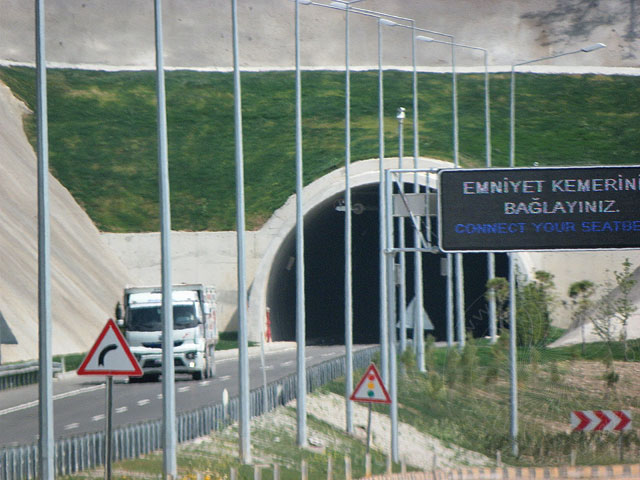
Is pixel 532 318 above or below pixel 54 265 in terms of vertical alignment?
below

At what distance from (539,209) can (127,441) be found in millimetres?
9193

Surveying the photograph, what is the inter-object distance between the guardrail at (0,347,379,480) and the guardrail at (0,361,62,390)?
1219cm

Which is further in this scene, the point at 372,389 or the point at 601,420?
the point at 601,420

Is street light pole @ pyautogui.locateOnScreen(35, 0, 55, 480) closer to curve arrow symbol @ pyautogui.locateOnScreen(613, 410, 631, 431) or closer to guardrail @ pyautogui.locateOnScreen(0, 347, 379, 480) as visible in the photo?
guardrail @ pyautogui.locateOnScreen(0, 347, 379, 480)

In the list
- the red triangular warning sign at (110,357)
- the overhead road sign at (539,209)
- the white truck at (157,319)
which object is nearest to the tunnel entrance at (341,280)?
the white truck at (157,319)

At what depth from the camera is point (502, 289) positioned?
61375 millimetres

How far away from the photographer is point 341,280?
309 feet

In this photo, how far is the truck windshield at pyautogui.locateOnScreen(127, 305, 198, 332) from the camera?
46.1 m

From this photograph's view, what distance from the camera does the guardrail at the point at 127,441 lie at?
2198cm

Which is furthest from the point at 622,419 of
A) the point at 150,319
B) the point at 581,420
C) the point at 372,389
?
the point at 150,319

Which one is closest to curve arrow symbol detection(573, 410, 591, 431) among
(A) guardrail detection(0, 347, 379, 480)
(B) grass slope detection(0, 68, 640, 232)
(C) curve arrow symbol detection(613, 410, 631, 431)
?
(C) curve arrow symbol detection(613, 410, 631, 431)

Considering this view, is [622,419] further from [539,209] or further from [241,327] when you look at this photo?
[241,327]

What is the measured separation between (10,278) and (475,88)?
61.4 m

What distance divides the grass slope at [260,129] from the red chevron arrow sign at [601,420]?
51405 millimetres
